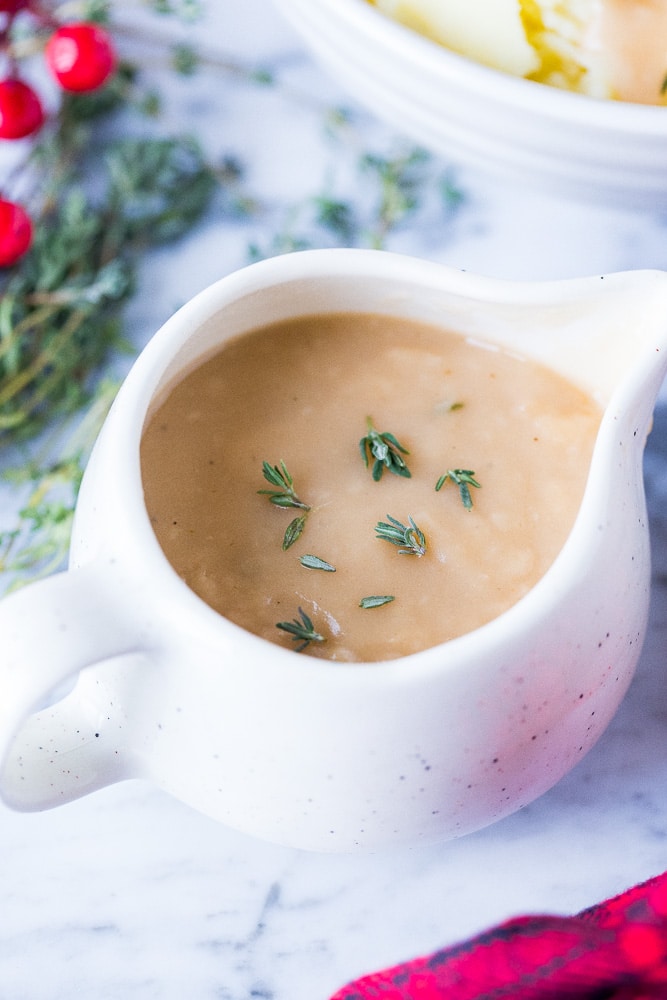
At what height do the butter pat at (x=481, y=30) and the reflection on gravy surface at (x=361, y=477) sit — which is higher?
the butter pat at (x=481, y=30)

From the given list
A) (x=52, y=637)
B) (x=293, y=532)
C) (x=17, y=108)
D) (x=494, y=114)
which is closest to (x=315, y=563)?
(x=293, y=532)

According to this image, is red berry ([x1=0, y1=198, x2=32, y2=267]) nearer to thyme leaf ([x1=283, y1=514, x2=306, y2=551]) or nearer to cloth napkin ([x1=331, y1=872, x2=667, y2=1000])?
thyme leaf ([x1=283, y1=514, x2=306, y2=551])

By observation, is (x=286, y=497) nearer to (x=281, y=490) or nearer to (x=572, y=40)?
(x=281, y=490)

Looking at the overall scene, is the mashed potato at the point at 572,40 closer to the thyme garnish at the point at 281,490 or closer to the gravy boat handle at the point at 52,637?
the thyme garnish at the point at 281,490

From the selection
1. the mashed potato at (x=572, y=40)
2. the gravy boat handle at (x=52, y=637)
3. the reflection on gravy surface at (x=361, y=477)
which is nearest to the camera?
the gravy boat handle at (x=52, y=637)

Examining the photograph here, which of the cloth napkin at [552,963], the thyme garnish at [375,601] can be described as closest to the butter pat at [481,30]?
the thyme garnish at [375,601]

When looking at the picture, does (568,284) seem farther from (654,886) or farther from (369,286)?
(654,886)

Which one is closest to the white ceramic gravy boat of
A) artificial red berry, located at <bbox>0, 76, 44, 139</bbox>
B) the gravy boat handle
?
the gravy boat handle
